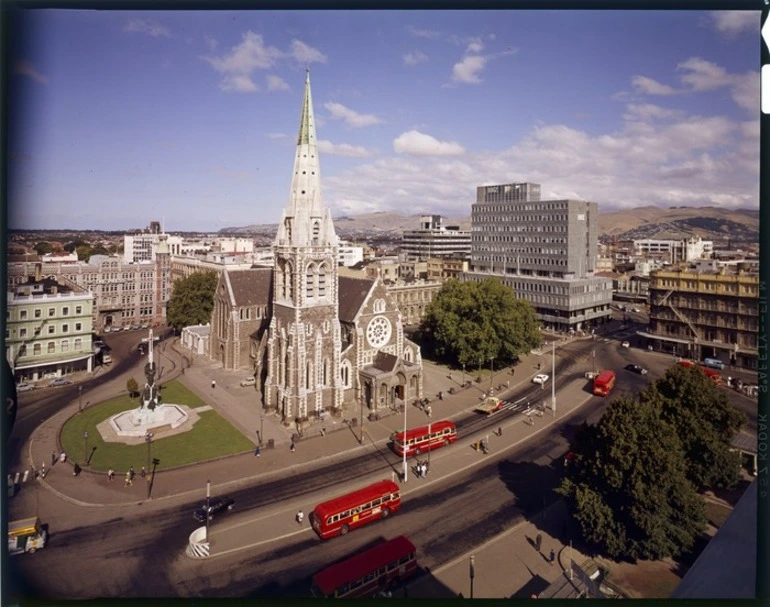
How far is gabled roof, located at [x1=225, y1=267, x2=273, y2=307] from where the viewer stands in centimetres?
5725

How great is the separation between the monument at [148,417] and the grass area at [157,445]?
1.37 meters

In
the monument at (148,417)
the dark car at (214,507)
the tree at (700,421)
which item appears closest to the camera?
the dark car at (214,507)

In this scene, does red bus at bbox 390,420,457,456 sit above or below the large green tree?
below

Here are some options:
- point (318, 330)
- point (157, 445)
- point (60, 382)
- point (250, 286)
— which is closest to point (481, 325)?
point (318, 330)

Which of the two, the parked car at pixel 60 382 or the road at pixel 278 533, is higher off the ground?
the parked car at pixel 60 382

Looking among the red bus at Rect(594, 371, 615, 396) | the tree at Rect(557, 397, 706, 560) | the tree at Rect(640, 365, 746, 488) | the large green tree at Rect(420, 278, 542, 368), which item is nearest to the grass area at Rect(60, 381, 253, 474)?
the tree at Rect(557, 397, 706, 560)

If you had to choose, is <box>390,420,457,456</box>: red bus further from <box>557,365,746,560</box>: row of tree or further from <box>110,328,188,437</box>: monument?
<box>110,328,188,437</box>: monument

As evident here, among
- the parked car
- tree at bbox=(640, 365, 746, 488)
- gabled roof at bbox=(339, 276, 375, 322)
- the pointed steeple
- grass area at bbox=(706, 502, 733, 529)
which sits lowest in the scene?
grass area at bbox=(706, 502, 733, 529)

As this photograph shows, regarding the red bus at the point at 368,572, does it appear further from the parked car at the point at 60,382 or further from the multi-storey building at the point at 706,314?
the multi-storey building at the point at 706,314

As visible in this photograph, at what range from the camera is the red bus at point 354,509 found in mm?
25250

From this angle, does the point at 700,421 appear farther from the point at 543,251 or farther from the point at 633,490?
the point at 543,251

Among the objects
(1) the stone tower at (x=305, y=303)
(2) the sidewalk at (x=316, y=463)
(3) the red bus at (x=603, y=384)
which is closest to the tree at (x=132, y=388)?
(2) the sidewalk at (x=316, y=463)

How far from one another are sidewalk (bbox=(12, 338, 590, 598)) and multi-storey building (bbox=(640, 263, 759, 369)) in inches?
757

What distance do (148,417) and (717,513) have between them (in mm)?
37252
